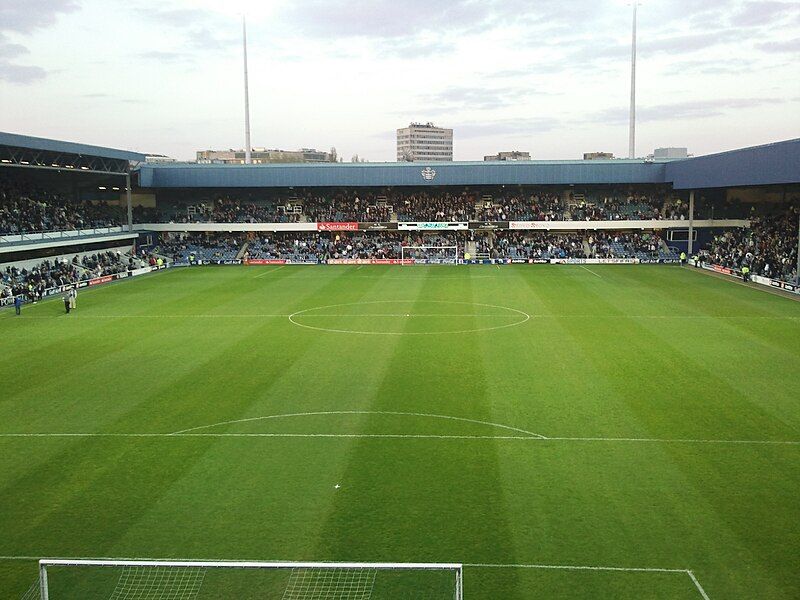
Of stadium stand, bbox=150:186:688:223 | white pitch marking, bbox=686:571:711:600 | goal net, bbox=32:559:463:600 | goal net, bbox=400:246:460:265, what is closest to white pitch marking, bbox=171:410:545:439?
goal net, bbox=32:559:463:600

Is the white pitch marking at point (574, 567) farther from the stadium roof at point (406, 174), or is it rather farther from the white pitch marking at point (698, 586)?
the stadium roof at point (406, 174)

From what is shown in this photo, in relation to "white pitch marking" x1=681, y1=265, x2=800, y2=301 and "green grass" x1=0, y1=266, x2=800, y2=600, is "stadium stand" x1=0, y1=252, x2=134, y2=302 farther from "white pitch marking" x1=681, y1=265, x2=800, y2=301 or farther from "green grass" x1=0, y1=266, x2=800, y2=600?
"white pitch marking" x1=681, y1=265, x2=800, y2=301

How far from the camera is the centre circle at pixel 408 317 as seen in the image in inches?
1198

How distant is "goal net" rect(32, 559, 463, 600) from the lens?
415 inches

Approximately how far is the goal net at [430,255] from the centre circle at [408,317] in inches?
996

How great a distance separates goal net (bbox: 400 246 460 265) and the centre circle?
25.3m

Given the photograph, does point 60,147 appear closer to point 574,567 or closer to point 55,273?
point 55,273

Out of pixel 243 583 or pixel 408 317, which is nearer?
pixel 243 583

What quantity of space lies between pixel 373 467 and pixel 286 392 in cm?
629

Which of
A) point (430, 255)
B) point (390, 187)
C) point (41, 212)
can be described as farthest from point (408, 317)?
point (390, 187)

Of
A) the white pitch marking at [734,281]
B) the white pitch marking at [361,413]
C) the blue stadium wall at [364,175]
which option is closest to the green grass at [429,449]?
the white pitch marking at [361,413]

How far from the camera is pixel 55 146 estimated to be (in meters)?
49.0

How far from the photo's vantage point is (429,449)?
16.1 meters

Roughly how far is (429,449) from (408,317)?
1749 centimetres
